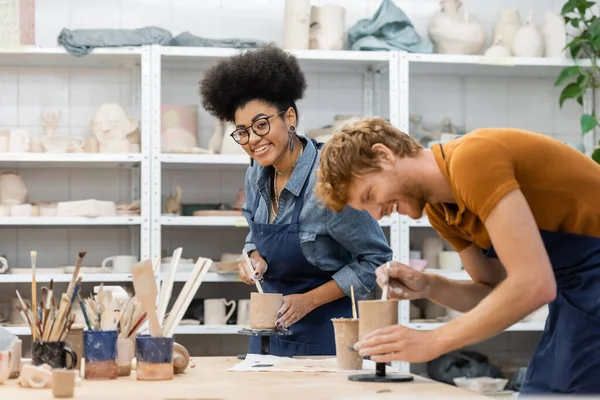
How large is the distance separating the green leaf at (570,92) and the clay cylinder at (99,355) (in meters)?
3.54

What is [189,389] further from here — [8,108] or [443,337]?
[8,108]

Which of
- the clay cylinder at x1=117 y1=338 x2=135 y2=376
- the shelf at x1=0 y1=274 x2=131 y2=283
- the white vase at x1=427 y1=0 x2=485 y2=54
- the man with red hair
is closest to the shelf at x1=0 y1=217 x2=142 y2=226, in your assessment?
the shelf at x1=0 y1=274 x2=131 y2=283

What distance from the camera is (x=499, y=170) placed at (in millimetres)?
1705

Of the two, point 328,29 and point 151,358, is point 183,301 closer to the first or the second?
point 151,358

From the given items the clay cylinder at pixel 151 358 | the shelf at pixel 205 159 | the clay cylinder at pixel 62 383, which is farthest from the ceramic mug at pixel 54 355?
the shelf at pixel 205 159

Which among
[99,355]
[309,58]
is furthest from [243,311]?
[99,355]

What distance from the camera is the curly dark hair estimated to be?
2.82 m

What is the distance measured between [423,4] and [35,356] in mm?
3768

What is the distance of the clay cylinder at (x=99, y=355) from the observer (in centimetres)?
195

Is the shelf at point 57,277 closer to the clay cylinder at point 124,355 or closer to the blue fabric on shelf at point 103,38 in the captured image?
the blue fabric on shelf at point 103,38

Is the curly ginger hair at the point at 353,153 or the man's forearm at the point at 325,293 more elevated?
the curly ginger hair at the point at 353,153

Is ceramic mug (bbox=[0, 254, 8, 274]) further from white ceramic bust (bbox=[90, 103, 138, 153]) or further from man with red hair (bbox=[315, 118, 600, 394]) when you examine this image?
man with red hair (bbox=[315, 118, 600, 394])

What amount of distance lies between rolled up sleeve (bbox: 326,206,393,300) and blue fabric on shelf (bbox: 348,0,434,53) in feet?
7.28

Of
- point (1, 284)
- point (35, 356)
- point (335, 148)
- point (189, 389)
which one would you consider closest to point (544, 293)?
point (335, 148)
